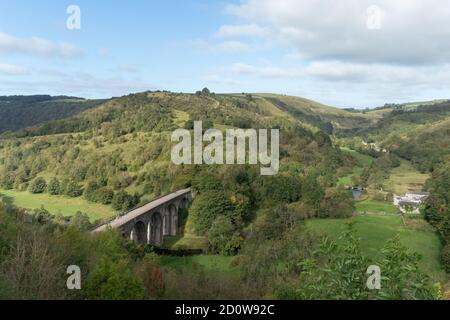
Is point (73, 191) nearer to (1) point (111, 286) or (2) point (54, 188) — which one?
(2) point (54, 188)

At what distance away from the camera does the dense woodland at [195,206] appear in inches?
616

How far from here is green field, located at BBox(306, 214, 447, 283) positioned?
175ft

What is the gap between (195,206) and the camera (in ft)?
214

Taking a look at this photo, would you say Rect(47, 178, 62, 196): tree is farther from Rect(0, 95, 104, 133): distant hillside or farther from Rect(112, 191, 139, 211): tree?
Rect(0, 95, 104, 133): distant hillside

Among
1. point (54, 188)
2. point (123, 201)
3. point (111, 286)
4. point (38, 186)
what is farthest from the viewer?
point (38, 186)

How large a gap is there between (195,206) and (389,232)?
26631mm

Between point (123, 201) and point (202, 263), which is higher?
point (123, 201)

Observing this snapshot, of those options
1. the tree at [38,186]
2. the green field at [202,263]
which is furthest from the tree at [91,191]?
the green field at [202,263]

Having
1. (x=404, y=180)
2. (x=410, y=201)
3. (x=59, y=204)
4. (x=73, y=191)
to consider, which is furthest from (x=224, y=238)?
(x=404, y=180)

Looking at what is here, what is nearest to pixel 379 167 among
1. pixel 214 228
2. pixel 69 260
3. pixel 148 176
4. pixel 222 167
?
pixel 222 167

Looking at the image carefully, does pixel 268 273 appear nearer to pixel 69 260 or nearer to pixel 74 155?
pixel 69 260

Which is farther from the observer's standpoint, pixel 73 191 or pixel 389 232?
pixel 73 191

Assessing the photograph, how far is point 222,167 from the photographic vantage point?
7838cm

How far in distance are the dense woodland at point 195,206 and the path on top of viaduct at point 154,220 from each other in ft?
8.69
